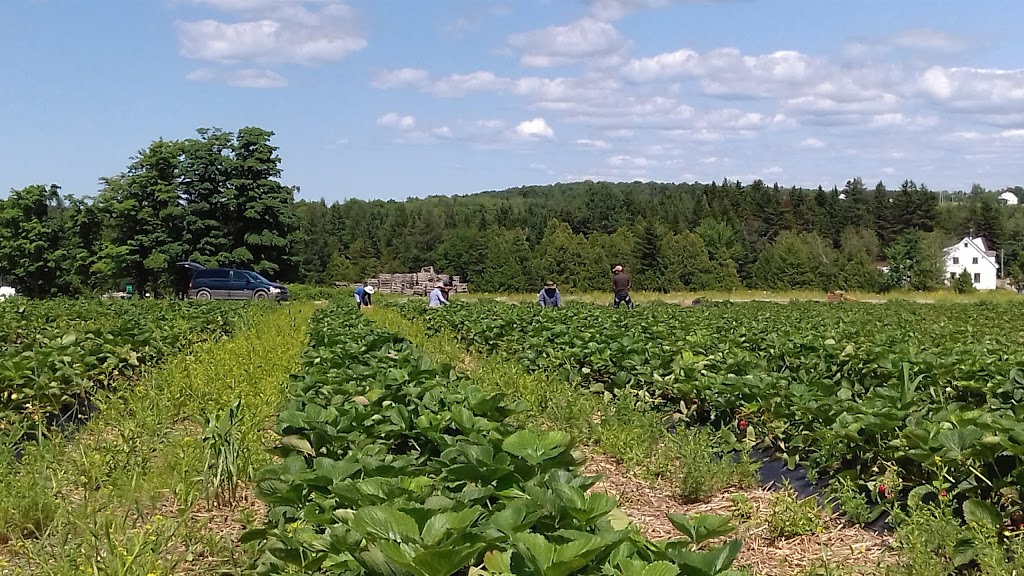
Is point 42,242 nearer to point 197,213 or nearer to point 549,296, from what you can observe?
point 197,213

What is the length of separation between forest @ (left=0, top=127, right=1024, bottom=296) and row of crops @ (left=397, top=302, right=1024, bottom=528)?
42.7 metres

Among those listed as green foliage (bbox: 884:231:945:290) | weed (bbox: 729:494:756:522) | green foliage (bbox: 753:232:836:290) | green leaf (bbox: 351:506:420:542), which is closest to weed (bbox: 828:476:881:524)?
weed (bbox: 729:494:756:522)

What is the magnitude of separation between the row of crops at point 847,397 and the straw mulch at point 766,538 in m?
0.27

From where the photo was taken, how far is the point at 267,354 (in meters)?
11.9

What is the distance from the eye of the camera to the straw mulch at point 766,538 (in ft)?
15.0

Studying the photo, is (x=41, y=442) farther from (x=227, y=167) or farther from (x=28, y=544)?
(x=227, y=167)

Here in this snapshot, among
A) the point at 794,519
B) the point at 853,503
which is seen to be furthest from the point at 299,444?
the point at 853,503

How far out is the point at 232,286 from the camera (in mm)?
37562

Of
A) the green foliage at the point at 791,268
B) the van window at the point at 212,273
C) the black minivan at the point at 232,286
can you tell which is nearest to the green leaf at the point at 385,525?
the black minivan at the point at 232,286

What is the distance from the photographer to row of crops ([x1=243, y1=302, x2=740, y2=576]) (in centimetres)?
271

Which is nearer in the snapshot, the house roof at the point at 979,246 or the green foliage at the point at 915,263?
the green foliage at the point at 915,263

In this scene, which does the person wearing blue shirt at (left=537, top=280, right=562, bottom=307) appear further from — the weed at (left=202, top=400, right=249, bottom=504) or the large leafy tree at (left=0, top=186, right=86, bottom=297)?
the large leafy tree at (left=0, top=186, right=86, bottom=297)

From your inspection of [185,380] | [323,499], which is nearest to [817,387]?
[323,499]

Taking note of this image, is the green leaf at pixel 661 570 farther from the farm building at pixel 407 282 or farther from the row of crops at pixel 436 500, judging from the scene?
the farm building at pixel 407 282
